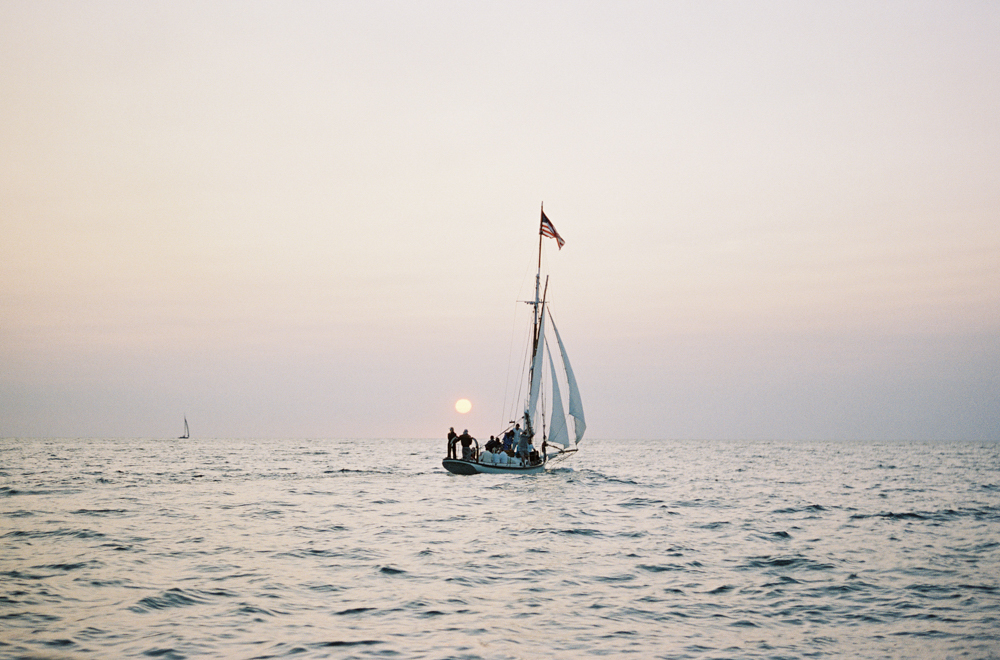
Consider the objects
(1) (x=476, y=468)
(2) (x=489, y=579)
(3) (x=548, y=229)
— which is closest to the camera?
(2) (x=489, y=579)

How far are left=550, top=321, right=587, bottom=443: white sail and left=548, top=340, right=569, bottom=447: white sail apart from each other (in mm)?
713

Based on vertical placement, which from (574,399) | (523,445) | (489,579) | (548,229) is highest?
(548,229)

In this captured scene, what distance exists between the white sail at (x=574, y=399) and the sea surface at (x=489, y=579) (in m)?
16.1

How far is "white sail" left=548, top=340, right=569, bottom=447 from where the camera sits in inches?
2109

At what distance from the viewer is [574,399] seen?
178 feet

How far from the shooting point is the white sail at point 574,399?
5316 centimetres

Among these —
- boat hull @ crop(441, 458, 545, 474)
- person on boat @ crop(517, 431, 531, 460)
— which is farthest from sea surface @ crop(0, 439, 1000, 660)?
person on boat @ crop(517, 431, 531, 460)

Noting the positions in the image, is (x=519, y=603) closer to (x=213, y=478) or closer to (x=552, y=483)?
(x=552, y=483)

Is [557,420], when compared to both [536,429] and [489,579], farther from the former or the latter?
[489,579]

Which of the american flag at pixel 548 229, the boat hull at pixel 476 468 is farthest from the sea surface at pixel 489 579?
the american flag at pixel 548 229

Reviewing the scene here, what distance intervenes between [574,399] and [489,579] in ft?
119

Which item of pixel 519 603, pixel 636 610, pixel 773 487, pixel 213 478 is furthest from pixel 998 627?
pixel 213 478

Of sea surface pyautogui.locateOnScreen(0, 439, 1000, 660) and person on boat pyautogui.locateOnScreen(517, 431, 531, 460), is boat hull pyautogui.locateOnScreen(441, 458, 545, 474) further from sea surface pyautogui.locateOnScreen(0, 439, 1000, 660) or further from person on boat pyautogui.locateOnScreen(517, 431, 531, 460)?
sea surface pyautogui.locateOnScreen(0, 439, 1000, 660)

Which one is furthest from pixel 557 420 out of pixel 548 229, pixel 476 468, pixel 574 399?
pixel 548 229
